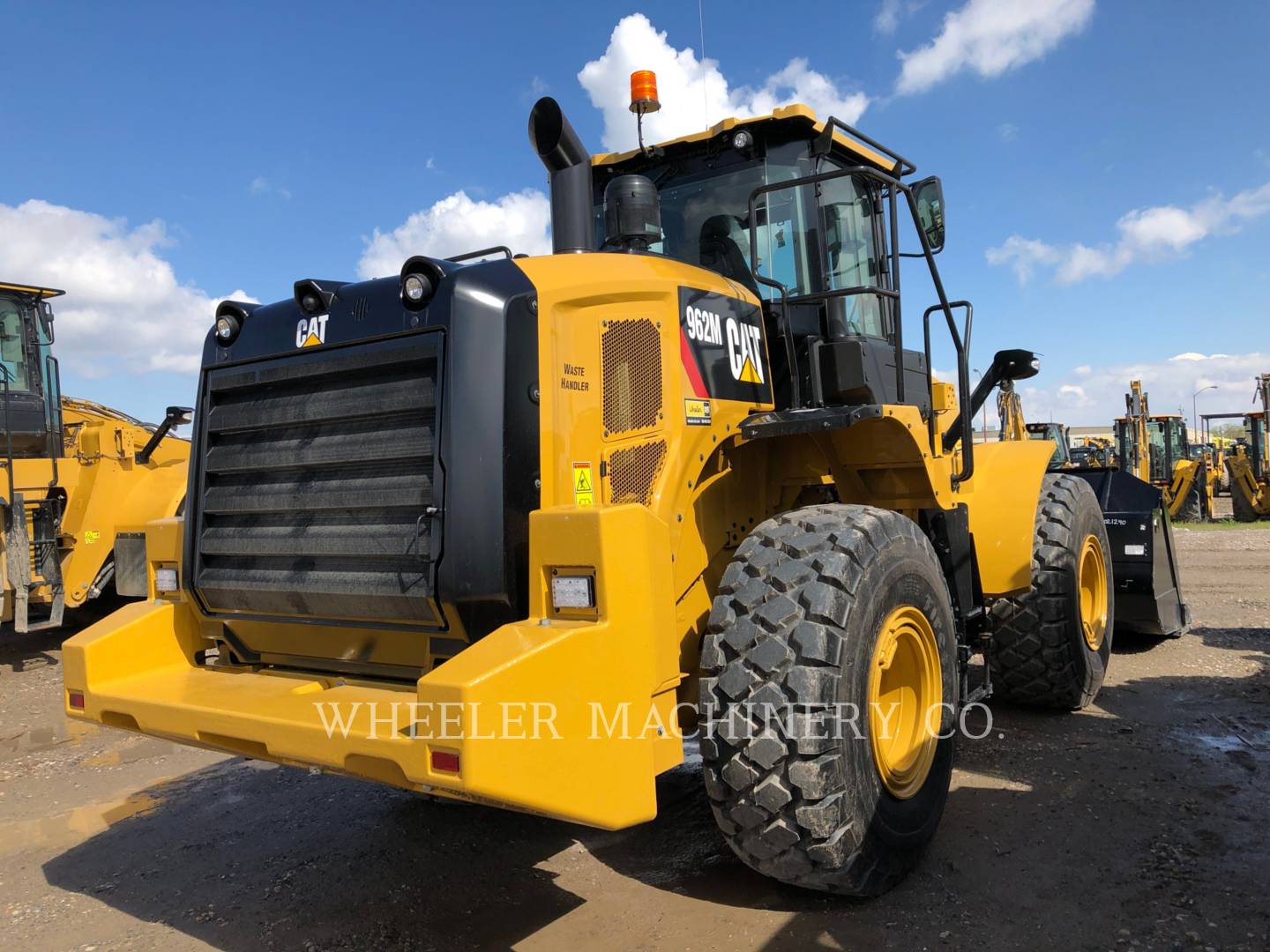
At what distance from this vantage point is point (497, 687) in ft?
8.22

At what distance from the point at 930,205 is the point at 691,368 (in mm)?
1807

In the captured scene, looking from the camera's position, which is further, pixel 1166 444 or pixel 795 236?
pixel 1166 444

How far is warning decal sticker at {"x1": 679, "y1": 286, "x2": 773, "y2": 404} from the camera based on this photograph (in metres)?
3.56

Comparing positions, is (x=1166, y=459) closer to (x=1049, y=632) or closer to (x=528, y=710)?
(x=1049, y=632)

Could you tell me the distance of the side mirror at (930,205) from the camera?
14.8 ft

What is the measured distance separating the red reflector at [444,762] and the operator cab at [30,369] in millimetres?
9291

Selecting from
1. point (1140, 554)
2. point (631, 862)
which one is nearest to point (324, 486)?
point (631, 862)

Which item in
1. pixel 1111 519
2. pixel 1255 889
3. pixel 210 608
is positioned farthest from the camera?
pixel 1111 519

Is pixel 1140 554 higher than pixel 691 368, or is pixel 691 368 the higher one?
pixel 691 368

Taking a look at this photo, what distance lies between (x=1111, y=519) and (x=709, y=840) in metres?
4.94

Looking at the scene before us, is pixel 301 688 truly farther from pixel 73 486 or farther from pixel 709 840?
pixel 73 486

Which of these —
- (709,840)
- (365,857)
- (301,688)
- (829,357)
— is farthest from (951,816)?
(301,688)

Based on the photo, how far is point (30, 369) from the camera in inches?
396

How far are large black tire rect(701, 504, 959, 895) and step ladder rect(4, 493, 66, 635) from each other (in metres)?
7.35
